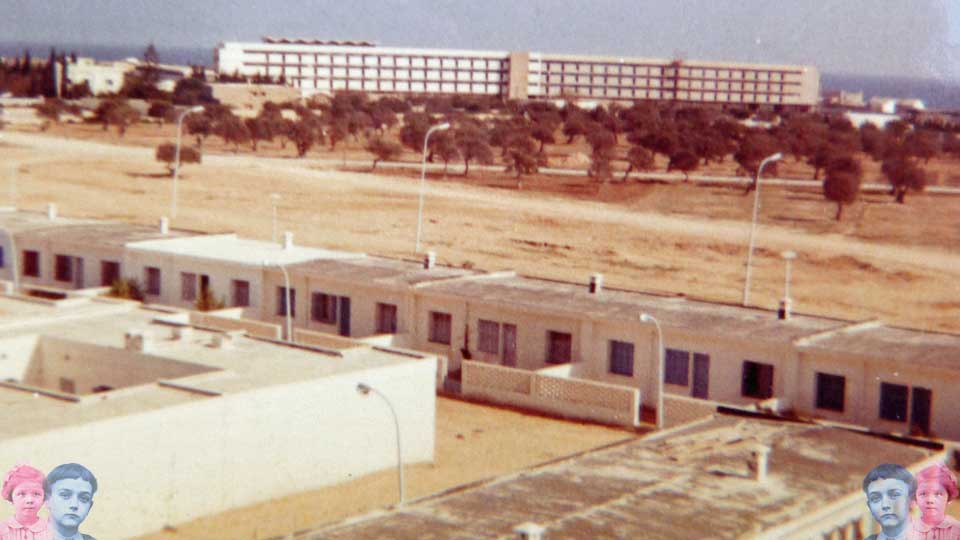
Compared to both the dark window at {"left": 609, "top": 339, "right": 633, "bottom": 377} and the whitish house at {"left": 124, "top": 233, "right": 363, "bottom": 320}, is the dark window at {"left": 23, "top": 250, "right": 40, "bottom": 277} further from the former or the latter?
the dark window at {"left": 609, "top": 339, "right": 633, "bottom": 377}

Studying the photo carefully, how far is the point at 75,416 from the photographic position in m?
21.6

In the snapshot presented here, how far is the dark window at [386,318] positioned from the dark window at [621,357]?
20.8ft

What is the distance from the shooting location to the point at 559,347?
33719mm

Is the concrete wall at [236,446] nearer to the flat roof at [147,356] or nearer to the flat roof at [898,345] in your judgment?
the flat roof at [147,356]

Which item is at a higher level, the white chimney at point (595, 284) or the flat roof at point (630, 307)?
the white chimney at point (595, 284)

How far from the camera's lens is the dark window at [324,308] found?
1465 inches

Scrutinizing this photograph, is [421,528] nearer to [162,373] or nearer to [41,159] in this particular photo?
[162,373]

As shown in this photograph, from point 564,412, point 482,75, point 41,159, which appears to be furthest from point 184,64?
point 564,412

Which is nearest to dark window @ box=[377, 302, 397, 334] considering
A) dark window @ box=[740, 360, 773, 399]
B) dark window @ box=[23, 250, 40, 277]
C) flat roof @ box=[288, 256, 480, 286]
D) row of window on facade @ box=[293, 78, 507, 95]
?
flat roof @ box=[288, 256, 480, 286]

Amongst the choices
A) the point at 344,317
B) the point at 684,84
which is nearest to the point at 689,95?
the point at 684,84

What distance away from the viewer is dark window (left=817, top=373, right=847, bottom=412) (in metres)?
29.3

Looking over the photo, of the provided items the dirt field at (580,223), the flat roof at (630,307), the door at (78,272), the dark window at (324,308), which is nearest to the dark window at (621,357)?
the flat roof at (630,307)
